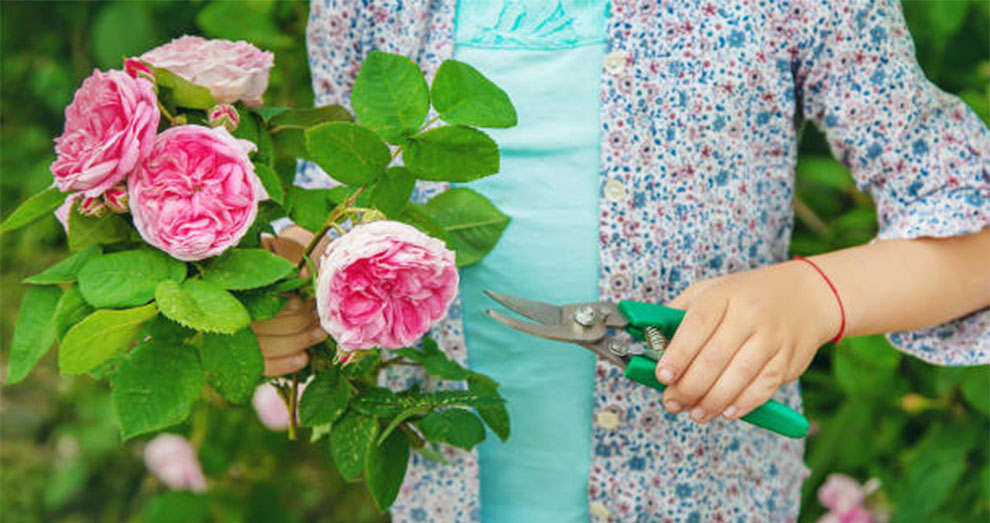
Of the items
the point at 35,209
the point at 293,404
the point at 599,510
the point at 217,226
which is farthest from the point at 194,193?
the point at 599,510

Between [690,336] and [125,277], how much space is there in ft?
1.28

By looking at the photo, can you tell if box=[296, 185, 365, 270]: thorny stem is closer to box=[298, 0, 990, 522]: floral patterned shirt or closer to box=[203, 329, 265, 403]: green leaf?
box=[203, 329, 265, 403]: green leaf

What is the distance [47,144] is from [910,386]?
1.82m

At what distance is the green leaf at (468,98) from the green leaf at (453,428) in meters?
0.24

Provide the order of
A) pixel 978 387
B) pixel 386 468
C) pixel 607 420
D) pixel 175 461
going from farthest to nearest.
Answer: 1. pixel 175 461
2. pixel 978 387
3. pixel 607 420
4. pixel 386 468

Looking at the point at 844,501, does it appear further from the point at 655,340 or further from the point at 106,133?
the point at 106,133

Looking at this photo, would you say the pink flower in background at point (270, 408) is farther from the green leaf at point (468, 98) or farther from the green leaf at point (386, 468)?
the green leaf at point (468, 98)

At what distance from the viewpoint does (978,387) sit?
1250 mm

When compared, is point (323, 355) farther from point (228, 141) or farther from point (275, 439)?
point (275, 439)

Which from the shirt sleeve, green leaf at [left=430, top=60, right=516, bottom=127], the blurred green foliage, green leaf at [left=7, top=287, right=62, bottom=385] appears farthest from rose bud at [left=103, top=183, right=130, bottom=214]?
the blurred green foliage

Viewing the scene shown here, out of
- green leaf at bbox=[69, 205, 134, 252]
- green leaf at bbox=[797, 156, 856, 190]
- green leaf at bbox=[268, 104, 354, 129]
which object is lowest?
green leaf at bbox=[797, 156, 856, 190]

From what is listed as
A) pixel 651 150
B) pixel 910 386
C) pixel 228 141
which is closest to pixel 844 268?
pixel 651 150

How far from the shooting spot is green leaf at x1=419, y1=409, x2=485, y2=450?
77 cm

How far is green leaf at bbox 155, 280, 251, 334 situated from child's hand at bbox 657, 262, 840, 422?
0.29 m
